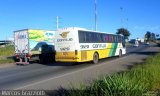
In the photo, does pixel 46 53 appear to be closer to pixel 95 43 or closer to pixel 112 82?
pixel 95 43

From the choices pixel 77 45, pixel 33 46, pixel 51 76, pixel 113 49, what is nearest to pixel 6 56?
pixel 33 46

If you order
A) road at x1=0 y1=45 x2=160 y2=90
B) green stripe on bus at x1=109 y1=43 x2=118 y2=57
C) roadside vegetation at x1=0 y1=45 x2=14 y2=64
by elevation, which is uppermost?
green stripe on bus at x1=109 y1=43 x2=118 y2=57

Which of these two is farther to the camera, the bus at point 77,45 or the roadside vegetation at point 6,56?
the roadside vegetation at point 6,56

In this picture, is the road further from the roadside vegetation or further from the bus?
the roadside vegetation

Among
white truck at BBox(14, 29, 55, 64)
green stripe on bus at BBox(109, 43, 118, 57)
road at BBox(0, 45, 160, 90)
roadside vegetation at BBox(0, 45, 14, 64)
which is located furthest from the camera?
roadside vegetation at BBox(0, 45, 14, 64)

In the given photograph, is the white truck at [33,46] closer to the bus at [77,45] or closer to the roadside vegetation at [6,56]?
the roadside vegetation at [6,56]

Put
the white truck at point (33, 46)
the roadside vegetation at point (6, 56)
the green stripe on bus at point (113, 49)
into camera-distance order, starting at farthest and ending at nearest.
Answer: the roadside vegetation at point (6, 56) < the green stripe on bus at point (113, 49) < the white truck at point (33, 46)

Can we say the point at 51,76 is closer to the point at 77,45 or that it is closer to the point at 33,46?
the point at 77,45

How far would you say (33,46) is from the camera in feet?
90.4

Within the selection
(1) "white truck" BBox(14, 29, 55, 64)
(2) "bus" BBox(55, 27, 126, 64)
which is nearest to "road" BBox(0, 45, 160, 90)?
(2) "bus" BBox(55, 27, 126, 64)

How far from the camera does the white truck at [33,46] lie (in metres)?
27.1

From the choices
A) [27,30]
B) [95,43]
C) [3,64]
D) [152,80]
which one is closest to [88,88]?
[152,80]

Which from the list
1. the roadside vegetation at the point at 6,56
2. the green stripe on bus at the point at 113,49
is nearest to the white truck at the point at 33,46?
the roadside vegetation at the point at 6,56

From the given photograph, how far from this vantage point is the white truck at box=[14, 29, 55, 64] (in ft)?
89.1
